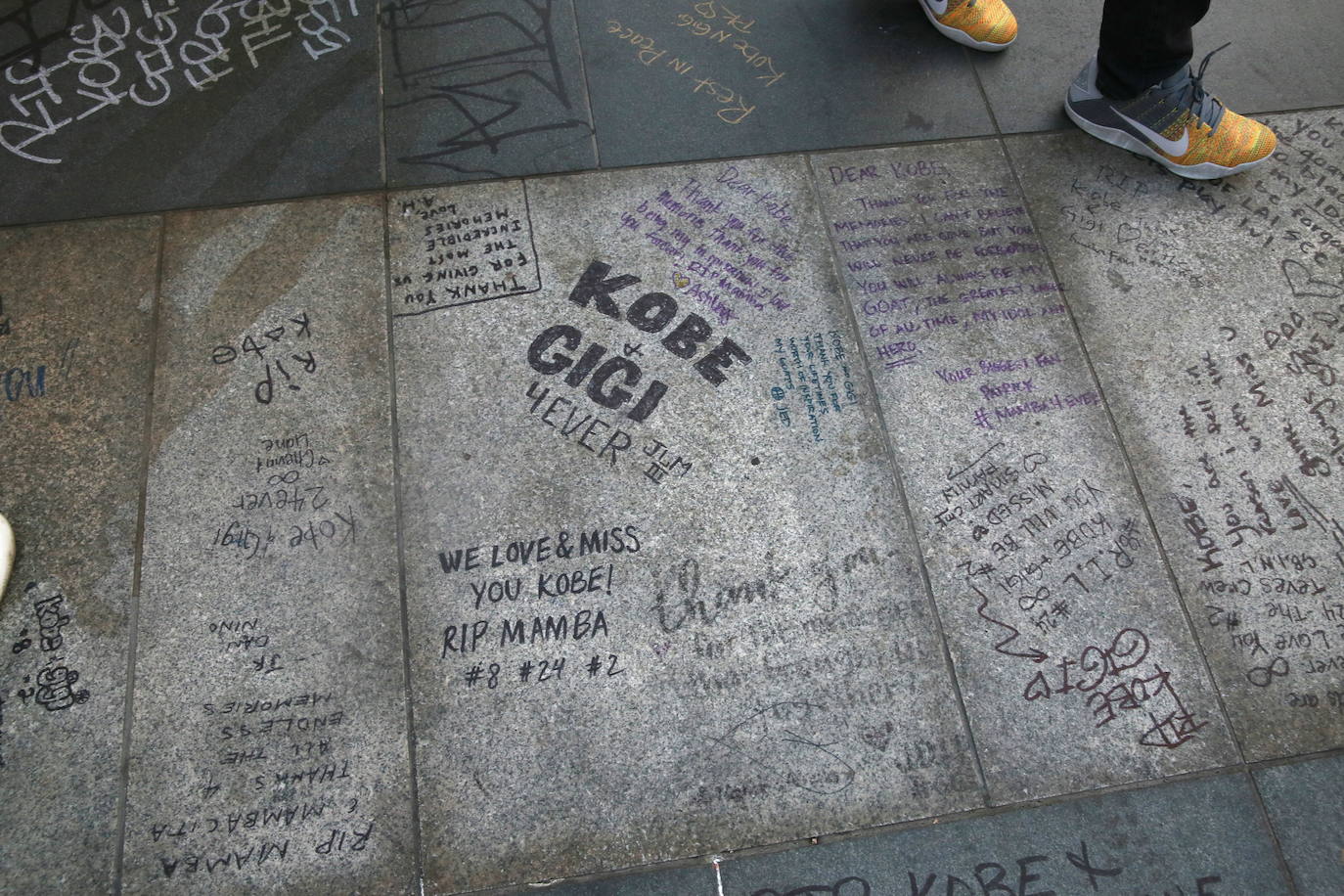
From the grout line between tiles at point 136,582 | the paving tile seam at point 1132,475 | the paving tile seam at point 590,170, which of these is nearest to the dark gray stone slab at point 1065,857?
the paving tile seam at point 1132,475

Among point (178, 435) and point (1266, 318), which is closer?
point (178, 435)

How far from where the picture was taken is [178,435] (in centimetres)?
345

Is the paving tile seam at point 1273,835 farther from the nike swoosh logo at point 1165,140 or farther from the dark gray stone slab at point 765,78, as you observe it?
the dark gray stone slab at point 765,78

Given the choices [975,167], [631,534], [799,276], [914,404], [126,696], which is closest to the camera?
[126,696]

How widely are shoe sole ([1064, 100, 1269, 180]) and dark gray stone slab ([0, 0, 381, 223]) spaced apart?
10.9 feet

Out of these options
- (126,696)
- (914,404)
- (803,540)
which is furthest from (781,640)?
(126,696)

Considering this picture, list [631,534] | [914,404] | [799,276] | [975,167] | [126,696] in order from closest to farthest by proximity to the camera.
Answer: [126,696], [631,534], [914,404], [799,276], [975,167]

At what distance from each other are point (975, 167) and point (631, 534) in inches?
95.1

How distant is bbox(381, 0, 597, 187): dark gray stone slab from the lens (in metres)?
4.09

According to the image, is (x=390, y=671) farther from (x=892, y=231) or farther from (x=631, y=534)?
(x=892, y=231)

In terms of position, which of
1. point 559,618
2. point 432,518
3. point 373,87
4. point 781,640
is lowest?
point 781,640

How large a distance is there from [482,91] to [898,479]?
265 cm

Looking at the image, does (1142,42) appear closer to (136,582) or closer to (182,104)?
(182,104)

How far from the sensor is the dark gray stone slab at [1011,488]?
3.10 m
